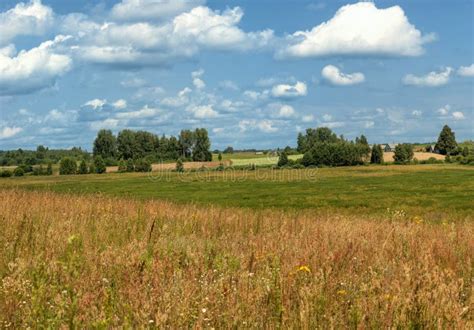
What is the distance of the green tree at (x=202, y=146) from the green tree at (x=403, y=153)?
225ft

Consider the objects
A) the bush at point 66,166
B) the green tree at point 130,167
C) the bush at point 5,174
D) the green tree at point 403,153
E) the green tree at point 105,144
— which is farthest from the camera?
the green tree at point 105,144

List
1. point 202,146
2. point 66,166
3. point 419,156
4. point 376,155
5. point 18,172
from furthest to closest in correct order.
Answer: point 202,146, point 419,156, point 376,155, point 66,166, point 18,172

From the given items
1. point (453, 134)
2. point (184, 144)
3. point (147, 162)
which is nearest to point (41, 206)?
point (147, 162)

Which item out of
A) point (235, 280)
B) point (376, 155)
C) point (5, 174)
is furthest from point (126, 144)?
point (235, 280)

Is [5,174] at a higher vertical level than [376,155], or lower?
lower

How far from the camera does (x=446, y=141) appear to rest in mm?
183375

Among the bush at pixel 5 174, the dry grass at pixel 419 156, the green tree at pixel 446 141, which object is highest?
the green tree at pixel 446 141

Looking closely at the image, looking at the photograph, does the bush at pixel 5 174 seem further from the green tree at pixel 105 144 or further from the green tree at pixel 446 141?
the green tree at pixel 446 141

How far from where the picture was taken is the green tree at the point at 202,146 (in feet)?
597

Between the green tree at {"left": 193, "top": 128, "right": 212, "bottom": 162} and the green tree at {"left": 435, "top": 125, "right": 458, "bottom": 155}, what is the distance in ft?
295

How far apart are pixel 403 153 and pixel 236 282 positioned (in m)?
171

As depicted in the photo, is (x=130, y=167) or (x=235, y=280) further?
(x=130, y=167)

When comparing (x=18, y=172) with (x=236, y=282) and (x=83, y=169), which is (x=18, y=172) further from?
(x=236, y=282)

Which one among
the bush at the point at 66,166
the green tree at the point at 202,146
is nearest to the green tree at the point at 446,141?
the green tree at the point at 202,146
